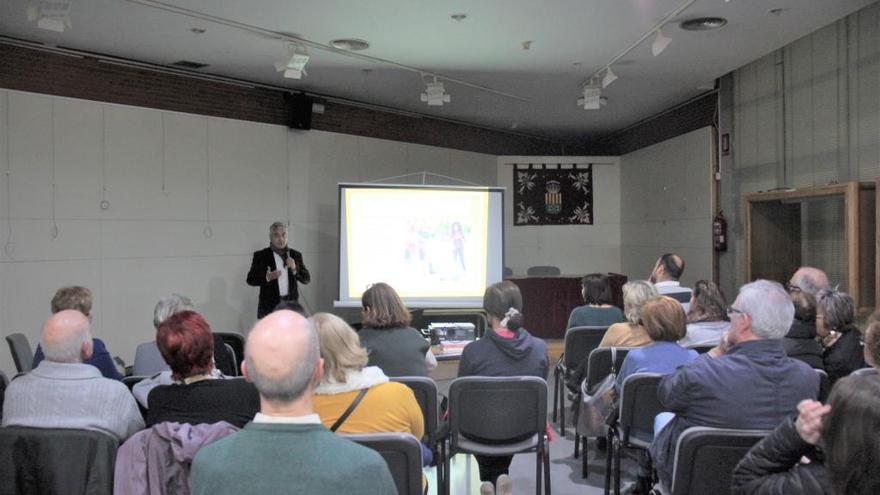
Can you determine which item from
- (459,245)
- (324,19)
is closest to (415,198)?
(459,245)

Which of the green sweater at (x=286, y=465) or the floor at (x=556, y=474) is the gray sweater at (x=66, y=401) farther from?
the floor at (x=556, y=474)

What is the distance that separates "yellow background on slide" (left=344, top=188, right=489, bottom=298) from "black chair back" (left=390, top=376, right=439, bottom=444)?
12.9 feet

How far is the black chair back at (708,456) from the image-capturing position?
2.24m

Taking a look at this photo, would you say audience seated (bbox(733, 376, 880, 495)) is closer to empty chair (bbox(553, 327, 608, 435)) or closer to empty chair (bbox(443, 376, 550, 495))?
empty chair (bbox(443, 376, 550, 495))

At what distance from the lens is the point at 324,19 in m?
5.23

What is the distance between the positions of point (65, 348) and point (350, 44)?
419 cm

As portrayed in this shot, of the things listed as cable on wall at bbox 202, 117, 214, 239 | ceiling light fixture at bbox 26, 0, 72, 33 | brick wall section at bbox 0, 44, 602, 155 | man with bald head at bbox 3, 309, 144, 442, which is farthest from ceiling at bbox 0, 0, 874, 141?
man with bald head at bbox 3, 309, 144, 442

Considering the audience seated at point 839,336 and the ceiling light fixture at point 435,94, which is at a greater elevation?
the ceiling light fixture at point 435,94

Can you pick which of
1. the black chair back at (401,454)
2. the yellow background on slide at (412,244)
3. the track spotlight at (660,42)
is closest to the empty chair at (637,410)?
the black chair back at (401,454)

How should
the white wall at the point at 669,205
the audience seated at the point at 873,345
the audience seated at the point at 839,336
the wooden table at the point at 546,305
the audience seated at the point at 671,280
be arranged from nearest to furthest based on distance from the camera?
the audience seated at the point at 873,345 → the audience seated at the point at 839,336 → the audience seated at the point at 671,280 → the white wall at the point at 669,205 → the wooden table at the point at 546,305

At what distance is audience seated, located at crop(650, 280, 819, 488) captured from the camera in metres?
2.35

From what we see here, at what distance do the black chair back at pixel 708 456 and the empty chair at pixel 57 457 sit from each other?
1.91 meters

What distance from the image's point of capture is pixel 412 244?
7.02 meters

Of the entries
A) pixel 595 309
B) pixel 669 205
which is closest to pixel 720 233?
pixel 669 205
